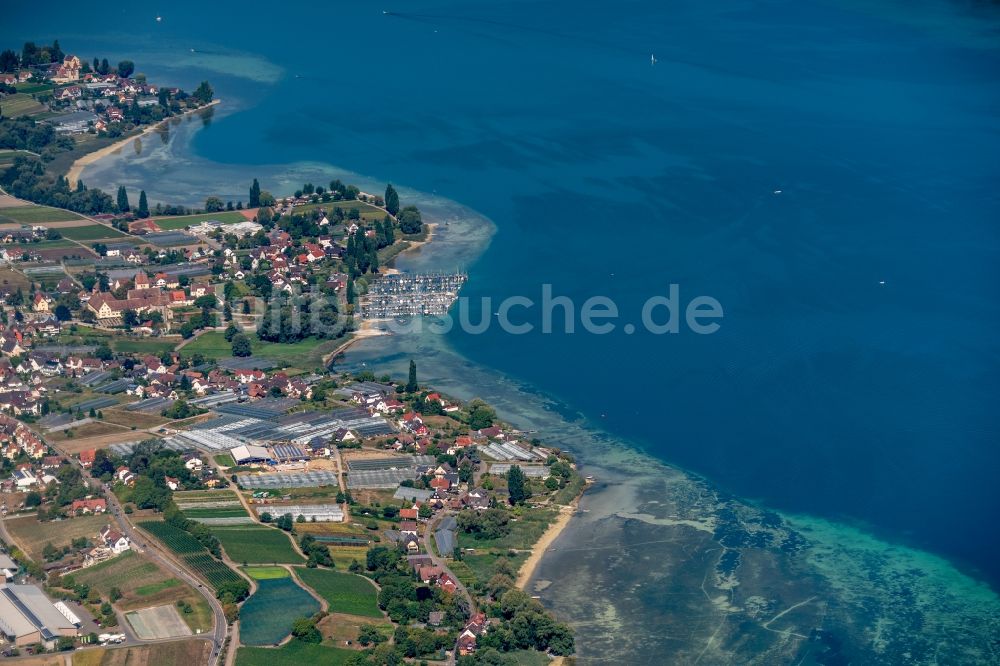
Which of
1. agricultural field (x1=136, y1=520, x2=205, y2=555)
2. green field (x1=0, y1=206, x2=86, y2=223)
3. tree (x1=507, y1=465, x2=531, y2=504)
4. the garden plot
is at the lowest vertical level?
the garden plot

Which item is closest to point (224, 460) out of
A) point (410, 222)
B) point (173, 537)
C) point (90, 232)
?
point (173, 537)

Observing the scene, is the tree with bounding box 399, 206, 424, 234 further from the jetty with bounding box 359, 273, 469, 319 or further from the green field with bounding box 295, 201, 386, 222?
the jetty with bounding box 359, 273, 469, 319

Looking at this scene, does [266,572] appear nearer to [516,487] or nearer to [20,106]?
[516,487]

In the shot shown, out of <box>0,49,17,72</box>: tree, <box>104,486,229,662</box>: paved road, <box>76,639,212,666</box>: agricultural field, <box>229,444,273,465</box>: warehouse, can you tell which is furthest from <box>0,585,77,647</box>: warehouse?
<box>0,49,17,72</box>: tree

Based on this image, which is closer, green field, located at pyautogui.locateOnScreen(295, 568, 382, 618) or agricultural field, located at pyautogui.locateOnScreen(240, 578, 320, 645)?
agricultural field, located at pyautogui.locateOnScreen(240, 578, 320, 645)

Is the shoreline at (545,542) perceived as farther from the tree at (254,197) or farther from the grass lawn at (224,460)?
the tree at (254,197)
